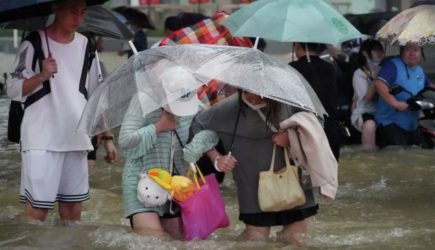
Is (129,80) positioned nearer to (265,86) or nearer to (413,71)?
(265,86)

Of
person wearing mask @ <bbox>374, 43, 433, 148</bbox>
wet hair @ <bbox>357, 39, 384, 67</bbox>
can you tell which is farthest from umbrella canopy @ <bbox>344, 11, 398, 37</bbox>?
person wearing mask @ <bbox>374, 43, 433, 148</bbox>

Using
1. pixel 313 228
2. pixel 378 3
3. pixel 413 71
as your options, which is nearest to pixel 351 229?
pixel 313 228

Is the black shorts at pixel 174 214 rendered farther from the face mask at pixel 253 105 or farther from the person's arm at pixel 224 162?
the face mask at pixel 253 105

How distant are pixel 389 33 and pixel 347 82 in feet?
8.30

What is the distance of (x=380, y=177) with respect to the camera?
10031mm

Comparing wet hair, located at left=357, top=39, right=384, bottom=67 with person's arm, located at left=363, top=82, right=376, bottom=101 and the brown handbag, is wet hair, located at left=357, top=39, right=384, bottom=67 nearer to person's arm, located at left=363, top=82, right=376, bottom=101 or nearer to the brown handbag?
person's arm, located at left=363, top=82, right=376, bottom=101

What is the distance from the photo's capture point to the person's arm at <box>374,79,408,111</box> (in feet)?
35.1

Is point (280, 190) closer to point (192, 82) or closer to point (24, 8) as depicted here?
point (192, 82)

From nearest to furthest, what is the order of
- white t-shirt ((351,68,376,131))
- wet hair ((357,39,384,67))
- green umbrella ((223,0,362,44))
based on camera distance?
green umbrella ((223,0,362,44)) → white t-shirt ((351,68,376,131)) → wet hair ((357,39,384,67))

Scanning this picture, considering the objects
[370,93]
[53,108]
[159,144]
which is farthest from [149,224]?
[370,93]

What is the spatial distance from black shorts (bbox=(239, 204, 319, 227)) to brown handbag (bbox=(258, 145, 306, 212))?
0.12 metres

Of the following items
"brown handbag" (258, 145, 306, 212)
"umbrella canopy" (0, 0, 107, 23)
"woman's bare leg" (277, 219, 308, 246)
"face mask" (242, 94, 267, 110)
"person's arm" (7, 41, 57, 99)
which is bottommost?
"woman's bare leg" (277, 219, 308, 246)

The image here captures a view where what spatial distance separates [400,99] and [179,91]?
587 cm

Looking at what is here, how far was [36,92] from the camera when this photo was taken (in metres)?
6.03
